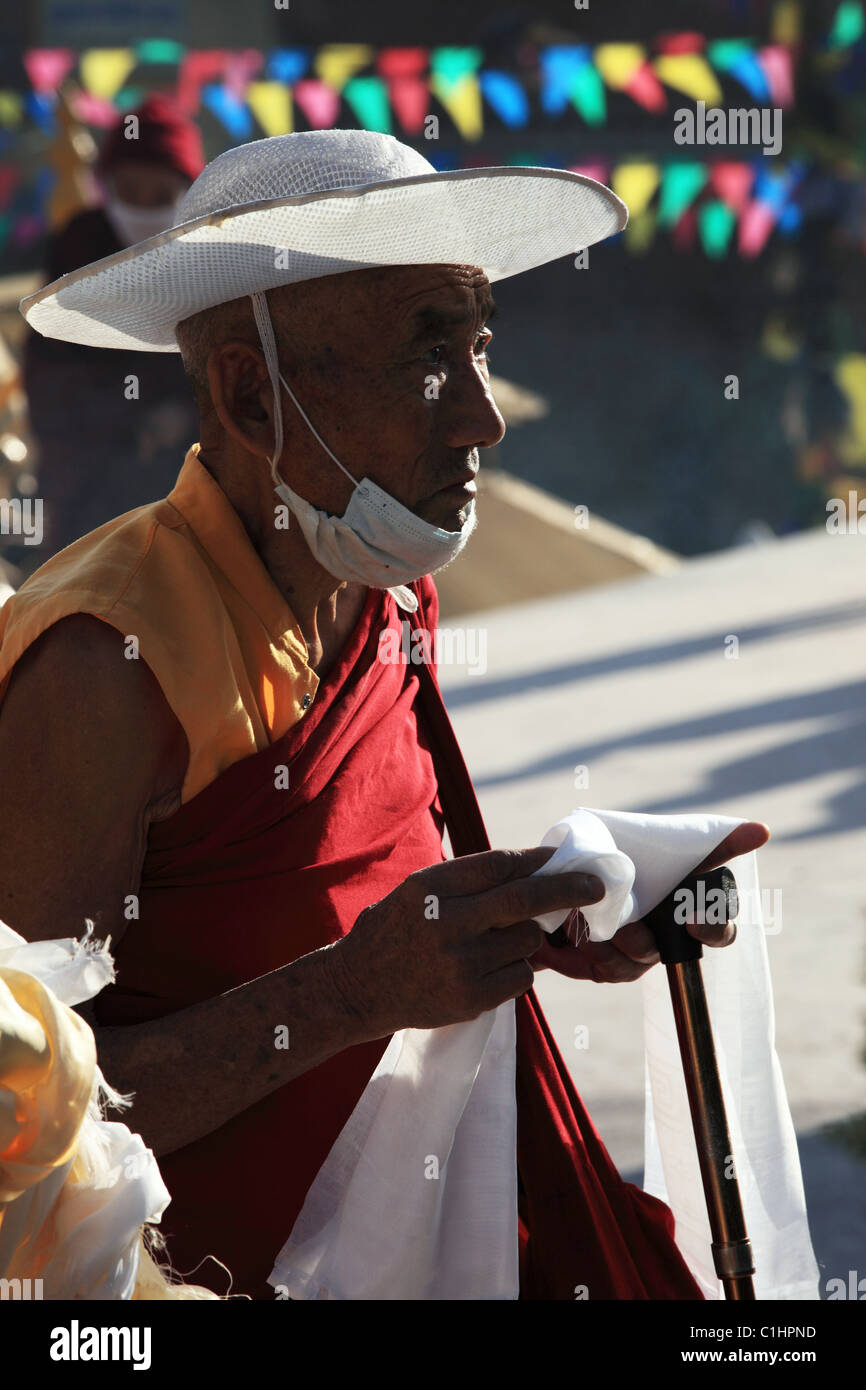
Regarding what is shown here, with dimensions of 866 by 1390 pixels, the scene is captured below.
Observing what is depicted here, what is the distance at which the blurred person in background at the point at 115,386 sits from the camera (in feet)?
17.1

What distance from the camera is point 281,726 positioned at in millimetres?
1787

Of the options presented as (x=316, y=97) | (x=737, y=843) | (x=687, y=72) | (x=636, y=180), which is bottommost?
(x=737, y=843)

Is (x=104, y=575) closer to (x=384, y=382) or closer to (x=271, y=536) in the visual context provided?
(x=271, y=536)

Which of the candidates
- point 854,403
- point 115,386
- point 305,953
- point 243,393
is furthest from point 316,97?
point 305,953

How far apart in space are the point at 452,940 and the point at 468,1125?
41 cm

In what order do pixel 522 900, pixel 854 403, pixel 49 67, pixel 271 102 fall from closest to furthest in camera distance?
pixel 522 900 < pixel 271 102 < pixel 49 67 < pixel 854 403

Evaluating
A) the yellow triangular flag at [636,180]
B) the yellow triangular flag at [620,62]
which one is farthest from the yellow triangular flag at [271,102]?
the yellow triangular flag at [636,180]

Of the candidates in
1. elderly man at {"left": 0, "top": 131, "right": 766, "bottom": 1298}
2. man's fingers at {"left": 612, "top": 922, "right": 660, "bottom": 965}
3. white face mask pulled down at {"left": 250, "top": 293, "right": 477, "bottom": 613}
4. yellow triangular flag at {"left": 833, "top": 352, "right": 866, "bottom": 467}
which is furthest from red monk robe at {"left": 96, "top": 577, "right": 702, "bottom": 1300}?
yellow triangular flag at {"left": 833, "top": 352, "right": 866, "bottom": 467}

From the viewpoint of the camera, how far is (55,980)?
118 centimetres

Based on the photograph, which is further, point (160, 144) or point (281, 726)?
point (160, 144)

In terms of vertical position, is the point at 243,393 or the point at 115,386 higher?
the point at 115,386

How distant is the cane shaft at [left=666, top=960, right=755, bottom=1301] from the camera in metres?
1.68

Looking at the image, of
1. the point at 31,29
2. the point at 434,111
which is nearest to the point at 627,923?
the point at 434,111

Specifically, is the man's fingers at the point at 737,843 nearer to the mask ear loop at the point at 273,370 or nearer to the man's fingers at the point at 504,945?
the man's fingers at the point at 504,945
